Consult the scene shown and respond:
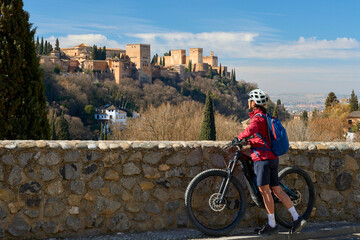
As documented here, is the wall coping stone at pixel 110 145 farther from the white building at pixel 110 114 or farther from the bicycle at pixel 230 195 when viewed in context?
the white building at pixel 110 114

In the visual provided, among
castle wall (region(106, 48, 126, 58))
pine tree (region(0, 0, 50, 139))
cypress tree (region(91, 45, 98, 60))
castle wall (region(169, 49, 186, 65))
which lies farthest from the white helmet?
castle wall (region(169, 49, 186, 65))

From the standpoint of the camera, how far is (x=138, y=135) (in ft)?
108

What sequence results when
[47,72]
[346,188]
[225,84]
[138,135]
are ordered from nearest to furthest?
[346,188], [138,135], [47,72], [225,84]

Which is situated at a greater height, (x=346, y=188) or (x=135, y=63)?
(x=135, y=63)

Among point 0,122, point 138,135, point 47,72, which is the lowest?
point 138,135

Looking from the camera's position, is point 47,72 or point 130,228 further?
point 47,72

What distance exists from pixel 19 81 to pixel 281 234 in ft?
24.4

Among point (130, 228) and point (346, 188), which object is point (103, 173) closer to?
point (130, 228)

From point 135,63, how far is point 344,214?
134 meters

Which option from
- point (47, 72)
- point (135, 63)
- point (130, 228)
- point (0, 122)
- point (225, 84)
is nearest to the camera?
point (130, 228)

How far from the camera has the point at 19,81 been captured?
9445mm

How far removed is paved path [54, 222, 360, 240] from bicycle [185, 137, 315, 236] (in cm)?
15

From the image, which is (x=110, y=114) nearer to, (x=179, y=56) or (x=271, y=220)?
(x=271, y=220)

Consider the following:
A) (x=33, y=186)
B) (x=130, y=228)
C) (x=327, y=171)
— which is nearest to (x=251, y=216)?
(x=327, y=171)
